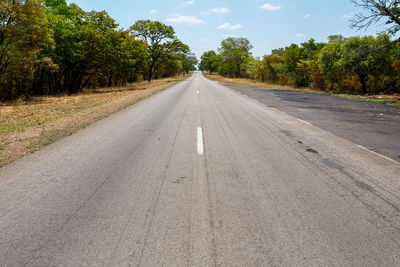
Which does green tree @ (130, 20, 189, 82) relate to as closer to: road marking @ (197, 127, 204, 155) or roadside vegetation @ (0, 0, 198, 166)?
roadside vegetation @ (0, 0, 198, 166)

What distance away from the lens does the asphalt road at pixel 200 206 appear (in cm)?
242

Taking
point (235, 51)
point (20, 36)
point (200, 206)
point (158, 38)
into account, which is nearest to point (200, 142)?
point (200, 206)

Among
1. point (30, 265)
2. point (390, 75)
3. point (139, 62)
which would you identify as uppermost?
point (139, 62)

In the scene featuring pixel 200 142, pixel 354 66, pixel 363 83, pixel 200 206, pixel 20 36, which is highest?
pixel 20 36

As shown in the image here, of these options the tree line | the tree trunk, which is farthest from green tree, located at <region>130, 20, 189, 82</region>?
the tree trunk

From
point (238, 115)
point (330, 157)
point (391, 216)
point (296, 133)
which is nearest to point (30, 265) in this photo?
point (391, 216)

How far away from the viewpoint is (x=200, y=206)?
10.9 ft

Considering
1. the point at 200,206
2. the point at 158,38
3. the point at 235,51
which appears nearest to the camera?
the point at 200,206

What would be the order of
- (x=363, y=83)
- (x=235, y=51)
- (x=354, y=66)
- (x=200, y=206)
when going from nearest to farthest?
(x=200, y=206) → (x=354, y=66) → (x=363, y=83) → (x=235, y=51)

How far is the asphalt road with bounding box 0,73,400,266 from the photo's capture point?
2420 mm

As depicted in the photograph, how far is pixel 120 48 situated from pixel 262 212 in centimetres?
3185

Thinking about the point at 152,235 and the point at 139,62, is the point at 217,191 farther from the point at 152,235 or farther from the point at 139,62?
the point at 139,62

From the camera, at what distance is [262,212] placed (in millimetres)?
3156

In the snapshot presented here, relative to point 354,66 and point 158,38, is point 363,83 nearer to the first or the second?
point 354,66
